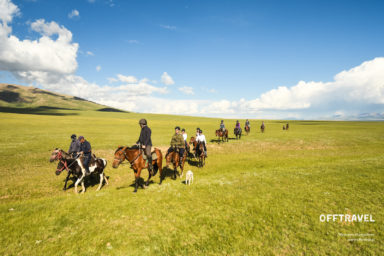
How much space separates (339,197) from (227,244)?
701 cm

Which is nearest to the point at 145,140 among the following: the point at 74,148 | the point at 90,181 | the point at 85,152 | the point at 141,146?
the point at 141,146

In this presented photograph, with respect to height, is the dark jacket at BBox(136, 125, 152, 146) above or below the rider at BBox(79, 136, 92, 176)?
above

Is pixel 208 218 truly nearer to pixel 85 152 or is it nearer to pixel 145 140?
pixel 145 140

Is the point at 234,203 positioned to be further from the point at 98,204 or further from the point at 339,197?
the point at 98,204

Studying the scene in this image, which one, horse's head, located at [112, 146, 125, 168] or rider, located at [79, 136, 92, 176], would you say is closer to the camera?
horse's head, located at [112, 146, 125, 168]

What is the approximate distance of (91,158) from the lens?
40.8ft

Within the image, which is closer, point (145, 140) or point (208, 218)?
point (208, 218)

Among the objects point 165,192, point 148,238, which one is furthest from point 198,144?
point 148,238

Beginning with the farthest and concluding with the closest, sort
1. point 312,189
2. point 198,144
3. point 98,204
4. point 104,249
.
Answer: point 198,144
point 312,189
point 98,204
point 104,249

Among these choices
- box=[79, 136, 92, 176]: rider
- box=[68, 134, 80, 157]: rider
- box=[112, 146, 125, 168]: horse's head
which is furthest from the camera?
box=[79, 136, 92, 176]: rider

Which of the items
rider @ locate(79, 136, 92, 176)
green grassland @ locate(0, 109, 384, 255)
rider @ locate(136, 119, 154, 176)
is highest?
rider @ locate(136, 119, 154, 176)

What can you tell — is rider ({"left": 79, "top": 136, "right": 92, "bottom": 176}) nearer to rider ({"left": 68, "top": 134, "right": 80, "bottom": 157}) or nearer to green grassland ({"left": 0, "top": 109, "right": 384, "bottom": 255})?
rider ({"left": 68, "top": 134, "right": 80, "bottom": 157})

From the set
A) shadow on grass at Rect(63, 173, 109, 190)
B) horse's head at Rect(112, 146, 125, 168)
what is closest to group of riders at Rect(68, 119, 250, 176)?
horse's head at Rect(112, 146, 125, 168)

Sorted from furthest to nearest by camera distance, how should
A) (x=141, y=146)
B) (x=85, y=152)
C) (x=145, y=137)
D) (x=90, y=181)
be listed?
(x=90, y=181) → (x=85, y=152) → (x=145, y=137) → (x=141, y=146)
